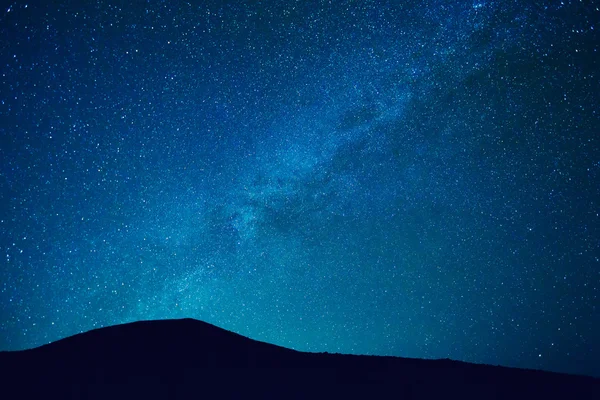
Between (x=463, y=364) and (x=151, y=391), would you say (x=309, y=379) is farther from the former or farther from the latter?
(x=463, y=364)

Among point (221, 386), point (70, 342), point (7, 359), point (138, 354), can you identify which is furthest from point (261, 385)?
point (7, 359)

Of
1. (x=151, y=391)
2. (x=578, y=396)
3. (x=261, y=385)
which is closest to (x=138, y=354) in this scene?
(x=151, y=391)

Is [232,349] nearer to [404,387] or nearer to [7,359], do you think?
[404,387]

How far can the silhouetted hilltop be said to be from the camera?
5.25m

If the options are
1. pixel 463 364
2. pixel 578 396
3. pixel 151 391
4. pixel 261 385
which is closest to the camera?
pixel 151 391

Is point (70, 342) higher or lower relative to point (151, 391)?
higher

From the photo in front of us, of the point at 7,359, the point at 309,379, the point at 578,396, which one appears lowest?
the point at 578,396

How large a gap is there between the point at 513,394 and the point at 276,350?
4066 millimetres

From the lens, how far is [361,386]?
593cm

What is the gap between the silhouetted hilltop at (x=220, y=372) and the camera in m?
5.25

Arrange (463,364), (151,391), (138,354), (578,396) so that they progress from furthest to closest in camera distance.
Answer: (463,364), (578,396), (138,354), (151,391)

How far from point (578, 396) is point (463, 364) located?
1859mm

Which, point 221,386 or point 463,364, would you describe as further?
point 463,364

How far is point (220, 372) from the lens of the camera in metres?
5.88
